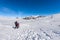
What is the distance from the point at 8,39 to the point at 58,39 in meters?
4.64

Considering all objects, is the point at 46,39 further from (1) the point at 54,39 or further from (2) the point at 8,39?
(2) the point at 8,39

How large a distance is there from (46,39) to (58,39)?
0.97 m

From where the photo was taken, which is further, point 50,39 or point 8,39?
point 8,39

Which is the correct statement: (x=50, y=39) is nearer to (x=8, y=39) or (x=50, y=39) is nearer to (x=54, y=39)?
(x=54, y=39)

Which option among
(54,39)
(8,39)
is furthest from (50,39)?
(8,39)

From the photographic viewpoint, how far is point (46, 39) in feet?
25.6

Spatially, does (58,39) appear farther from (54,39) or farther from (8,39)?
(8,39)

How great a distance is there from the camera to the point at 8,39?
29.5ft

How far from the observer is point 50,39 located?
7770mm

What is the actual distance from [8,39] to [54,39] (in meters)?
4.32

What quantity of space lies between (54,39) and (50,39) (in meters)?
0.33

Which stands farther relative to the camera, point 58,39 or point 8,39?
point 8,39

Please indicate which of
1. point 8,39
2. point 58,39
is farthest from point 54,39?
point 8,39

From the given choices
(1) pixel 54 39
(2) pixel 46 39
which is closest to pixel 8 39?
(2) pixel 46 39
